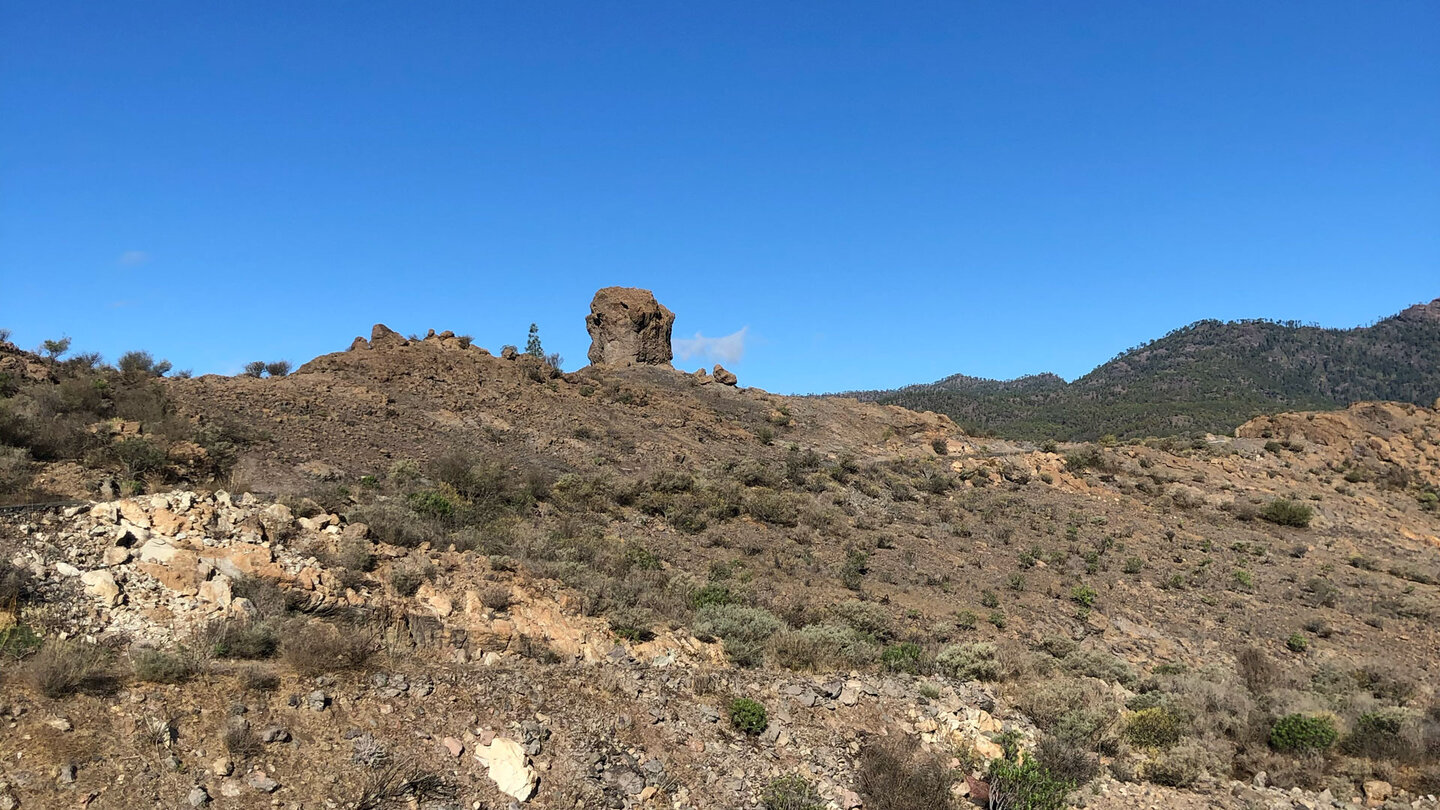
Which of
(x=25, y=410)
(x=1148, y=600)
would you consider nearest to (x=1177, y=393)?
(x=1148, y=600)

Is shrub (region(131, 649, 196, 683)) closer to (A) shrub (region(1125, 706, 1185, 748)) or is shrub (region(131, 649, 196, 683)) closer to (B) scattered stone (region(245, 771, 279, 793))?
(B) scattered stone (region(245, 771, 279, 793))

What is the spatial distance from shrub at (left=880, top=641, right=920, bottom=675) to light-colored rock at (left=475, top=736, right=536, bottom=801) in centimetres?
A: 539

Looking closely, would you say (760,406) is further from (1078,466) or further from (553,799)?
(553,799)

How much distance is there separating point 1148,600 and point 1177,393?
277ft

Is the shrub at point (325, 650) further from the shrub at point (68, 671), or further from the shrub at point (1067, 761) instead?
the shrub at point (1067, 761)

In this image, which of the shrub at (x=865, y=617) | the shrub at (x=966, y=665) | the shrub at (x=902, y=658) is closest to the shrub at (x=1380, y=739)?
the shrub at (x=966, y=665)

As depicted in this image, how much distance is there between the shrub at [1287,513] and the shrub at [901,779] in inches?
931

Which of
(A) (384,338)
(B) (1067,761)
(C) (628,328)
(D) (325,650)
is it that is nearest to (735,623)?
(B) (1067,761)

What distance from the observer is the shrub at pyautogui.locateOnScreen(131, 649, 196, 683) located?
542 cm

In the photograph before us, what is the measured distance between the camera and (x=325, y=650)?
635cm

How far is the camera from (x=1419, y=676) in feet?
40.2

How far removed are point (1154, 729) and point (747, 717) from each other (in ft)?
16.8

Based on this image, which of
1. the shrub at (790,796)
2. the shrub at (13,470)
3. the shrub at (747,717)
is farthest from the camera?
the shrub at (13,470)

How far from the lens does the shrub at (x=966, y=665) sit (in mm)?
9695
